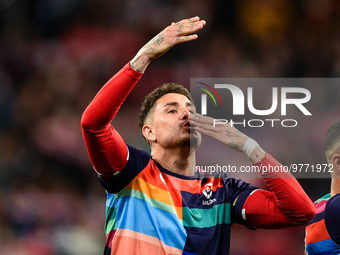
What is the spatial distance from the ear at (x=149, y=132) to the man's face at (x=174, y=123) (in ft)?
0.07

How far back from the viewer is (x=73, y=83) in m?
4.49

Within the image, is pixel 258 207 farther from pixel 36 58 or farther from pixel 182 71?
pixel 36 58

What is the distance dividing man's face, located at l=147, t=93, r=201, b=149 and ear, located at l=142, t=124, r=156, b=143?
21 millimetres

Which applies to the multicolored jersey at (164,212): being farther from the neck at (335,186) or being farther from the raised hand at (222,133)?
the neck at (335,186)

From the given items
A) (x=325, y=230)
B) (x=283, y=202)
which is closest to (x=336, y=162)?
(x=325, y=230)

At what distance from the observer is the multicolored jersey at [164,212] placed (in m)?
1.85

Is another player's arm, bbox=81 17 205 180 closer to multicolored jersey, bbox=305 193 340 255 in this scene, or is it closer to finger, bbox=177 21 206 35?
finger, bbox=177 21 206 35

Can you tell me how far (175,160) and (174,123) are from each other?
0.24 metres

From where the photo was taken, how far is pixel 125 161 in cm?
184

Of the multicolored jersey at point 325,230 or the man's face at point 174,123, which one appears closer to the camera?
the multicolored jersey at point 325,230

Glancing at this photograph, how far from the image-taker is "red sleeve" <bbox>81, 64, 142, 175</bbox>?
1.65 m

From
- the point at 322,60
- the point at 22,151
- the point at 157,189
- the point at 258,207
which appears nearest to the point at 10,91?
the point at 22,151

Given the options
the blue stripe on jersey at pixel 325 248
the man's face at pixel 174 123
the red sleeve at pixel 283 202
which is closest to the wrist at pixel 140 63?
the man's face at pixel 174 123

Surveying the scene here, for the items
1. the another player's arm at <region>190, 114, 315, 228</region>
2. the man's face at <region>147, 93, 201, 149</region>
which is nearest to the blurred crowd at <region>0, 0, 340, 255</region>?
the man's face at <region>147, 93, 201, 149</region>
